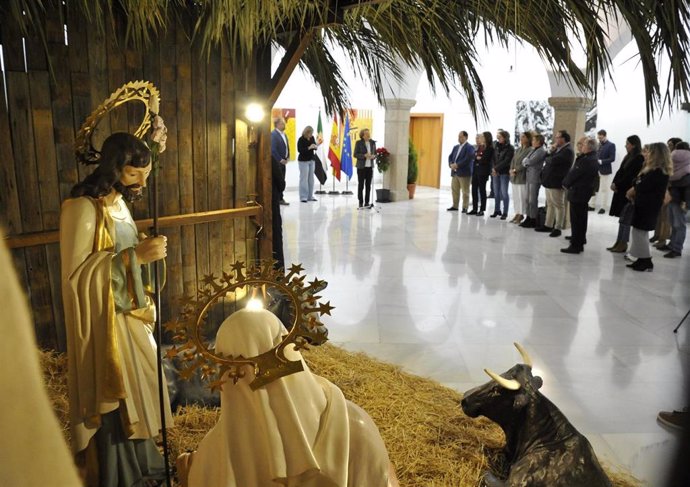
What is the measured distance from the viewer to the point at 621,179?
336 inches

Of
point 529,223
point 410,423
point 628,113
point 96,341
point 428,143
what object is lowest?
point 410,423

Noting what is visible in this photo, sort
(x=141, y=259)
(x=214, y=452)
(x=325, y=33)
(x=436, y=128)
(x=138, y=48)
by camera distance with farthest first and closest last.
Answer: (x=436, y=128)
(x=325, y=33)
(x=138, y=48)
(x=141, y=259)
(x=214, y=452)

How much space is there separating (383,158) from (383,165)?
17 cm

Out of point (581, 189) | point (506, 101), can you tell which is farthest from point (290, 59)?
point (506, 101)

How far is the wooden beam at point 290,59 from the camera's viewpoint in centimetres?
443

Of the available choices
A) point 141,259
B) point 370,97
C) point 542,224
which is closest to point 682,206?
point 542,224

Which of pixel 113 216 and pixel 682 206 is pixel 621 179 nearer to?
pixel 682 206

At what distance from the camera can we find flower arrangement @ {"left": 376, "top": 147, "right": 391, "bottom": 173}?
1347cm

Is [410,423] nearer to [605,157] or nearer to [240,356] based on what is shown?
[240,356]

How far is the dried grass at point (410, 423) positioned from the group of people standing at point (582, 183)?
4.81 metres

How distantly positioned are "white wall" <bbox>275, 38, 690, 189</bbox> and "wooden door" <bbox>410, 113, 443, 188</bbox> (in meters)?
0.21

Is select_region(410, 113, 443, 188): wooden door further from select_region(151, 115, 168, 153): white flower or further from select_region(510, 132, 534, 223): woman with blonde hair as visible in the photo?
select_region(151, 115, 168, 153): white flower

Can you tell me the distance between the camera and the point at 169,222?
4383 mm

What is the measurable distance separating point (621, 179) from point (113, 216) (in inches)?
318
